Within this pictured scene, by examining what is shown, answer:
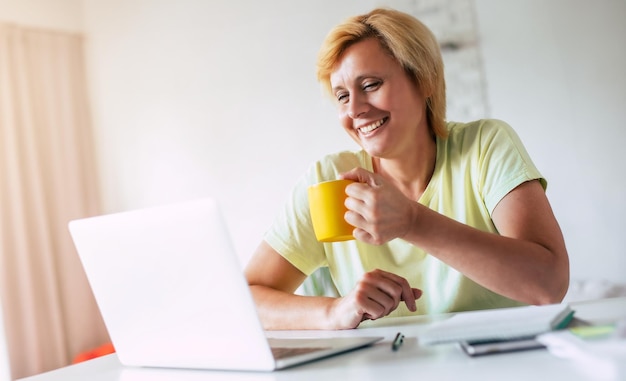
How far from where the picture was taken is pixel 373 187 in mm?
1037

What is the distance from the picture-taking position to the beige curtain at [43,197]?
3830mm

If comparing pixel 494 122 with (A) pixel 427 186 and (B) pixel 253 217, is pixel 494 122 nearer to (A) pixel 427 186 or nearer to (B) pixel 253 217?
(A) pixel 427 186

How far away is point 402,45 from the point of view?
1508 millimetres

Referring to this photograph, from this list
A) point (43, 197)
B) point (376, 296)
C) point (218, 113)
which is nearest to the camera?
point (376, 296)

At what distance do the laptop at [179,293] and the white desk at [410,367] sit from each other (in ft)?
0.08

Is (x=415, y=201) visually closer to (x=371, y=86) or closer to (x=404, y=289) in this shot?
(x=404, y=289)

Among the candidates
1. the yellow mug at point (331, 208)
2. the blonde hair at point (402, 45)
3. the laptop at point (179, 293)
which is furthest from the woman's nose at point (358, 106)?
the laptop at point (179, 293)

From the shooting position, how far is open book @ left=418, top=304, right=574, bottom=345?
0.80 metres

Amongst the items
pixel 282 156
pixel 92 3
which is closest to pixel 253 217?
pixel 282 156

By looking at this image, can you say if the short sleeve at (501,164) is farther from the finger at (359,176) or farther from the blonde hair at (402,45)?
the finger at (359,176)

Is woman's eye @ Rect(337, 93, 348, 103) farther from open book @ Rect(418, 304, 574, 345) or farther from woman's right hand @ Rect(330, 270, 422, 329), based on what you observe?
open book @ Rect(418, 304, 574, 345)

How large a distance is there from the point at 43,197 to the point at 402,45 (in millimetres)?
3040

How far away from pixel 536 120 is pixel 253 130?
1463 millimetres

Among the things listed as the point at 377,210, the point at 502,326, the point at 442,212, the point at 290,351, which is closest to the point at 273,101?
the point at 442,212
